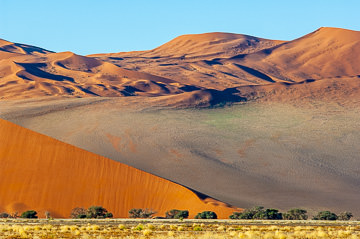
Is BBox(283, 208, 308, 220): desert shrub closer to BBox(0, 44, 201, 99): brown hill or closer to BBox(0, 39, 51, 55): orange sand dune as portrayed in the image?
BBox(0, 44, 201, 99): brown hill

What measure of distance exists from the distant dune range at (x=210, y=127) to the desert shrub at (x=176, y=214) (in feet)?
13.0

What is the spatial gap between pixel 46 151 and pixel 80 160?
347 cm

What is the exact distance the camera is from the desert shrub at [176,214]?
42841mm

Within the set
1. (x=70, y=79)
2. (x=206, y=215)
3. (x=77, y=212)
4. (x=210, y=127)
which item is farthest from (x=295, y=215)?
(x=70, y=79)

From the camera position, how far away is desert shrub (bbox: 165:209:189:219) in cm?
4284

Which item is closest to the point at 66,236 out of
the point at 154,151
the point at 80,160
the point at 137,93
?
the point at 80,160

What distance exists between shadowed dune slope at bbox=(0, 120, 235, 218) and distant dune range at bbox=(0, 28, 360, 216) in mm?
269

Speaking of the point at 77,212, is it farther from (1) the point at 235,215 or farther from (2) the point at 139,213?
(1) the point at 235,215

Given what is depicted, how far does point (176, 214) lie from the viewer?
4375 cm

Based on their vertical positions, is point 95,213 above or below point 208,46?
below

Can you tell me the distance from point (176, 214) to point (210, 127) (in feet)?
108

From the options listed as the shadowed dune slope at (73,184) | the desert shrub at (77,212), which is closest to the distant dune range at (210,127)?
the shadowed dune slope at (73,184)

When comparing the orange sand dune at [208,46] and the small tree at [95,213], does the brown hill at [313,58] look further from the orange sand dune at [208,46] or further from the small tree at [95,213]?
the small tree at [95,213]

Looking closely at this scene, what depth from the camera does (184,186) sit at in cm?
5231
